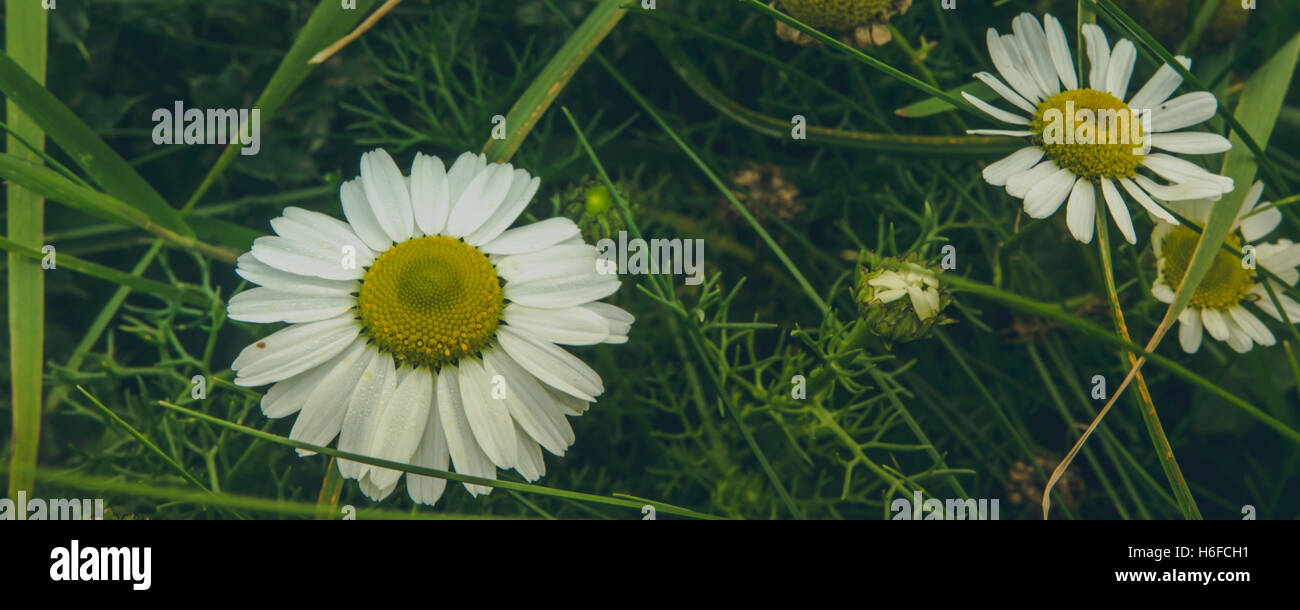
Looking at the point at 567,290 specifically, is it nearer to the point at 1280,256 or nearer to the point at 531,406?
the point at 531,406

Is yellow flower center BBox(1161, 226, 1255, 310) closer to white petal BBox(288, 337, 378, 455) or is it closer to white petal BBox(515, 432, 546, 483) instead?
white petal BBox(515, 432, 546, 483)

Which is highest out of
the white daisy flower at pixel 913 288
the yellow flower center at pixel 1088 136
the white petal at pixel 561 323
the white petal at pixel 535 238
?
the yellow flower center at pixel 1088 136

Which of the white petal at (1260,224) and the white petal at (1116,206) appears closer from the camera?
the white petal at (1116,206)

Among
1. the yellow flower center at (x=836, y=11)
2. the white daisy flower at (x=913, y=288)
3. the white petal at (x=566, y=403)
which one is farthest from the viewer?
the yellow flower center at (x=836, y=11)

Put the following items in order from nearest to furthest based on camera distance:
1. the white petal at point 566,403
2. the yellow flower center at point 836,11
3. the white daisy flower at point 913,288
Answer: the white daisy flower at point 913,288
the white petal at point 566,403
the yellow flower center at point 836,11

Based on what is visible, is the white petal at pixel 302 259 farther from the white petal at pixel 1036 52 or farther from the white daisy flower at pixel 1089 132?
the white petal at pixel 1036 52

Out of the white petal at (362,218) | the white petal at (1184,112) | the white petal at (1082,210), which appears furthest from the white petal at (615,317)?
the white petal at (1184,112)

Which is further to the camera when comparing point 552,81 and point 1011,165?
point 552,81

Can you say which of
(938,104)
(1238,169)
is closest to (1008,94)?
(938,104)
